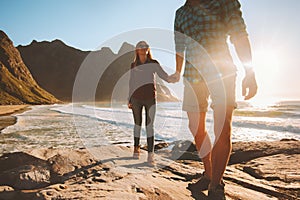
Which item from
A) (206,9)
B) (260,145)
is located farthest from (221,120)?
(260,145)

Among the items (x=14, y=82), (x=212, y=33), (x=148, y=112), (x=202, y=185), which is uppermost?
(x=14, y=82)

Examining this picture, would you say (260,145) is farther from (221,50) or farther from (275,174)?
(221,50)

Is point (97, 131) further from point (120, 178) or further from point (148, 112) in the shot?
point (120, 178)

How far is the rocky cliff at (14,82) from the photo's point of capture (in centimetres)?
5824

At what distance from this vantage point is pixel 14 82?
63.8 m

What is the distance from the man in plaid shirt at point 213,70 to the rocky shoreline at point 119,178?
1.45 feet

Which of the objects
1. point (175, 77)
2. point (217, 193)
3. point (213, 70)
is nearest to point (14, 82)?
point (175, 77)

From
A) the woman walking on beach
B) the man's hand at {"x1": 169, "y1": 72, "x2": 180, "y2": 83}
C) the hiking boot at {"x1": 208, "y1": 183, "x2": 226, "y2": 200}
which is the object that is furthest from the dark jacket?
the hiking boot at {"x1": 208, "y1": 183, "x2": 226, "y2": 200}

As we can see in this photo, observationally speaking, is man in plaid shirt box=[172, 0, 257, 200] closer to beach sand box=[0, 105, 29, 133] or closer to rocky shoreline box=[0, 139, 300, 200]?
rocky shoreline box=[0, 139, 300, 200]

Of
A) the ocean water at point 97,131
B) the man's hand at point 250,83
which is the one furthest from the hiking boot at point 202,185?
the ocean water at point 97,131

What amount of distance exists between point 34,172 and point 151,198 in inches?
57.7

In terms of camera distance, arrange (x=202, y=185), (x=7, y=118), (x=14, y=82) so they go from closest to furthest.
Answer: (x=202, y=185) < (x=7, y=118) < (x=14, y=82)

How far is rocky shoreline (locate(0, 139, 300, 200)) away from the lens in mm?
2131

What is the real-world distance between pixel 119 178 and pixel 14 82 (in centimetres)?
7166
